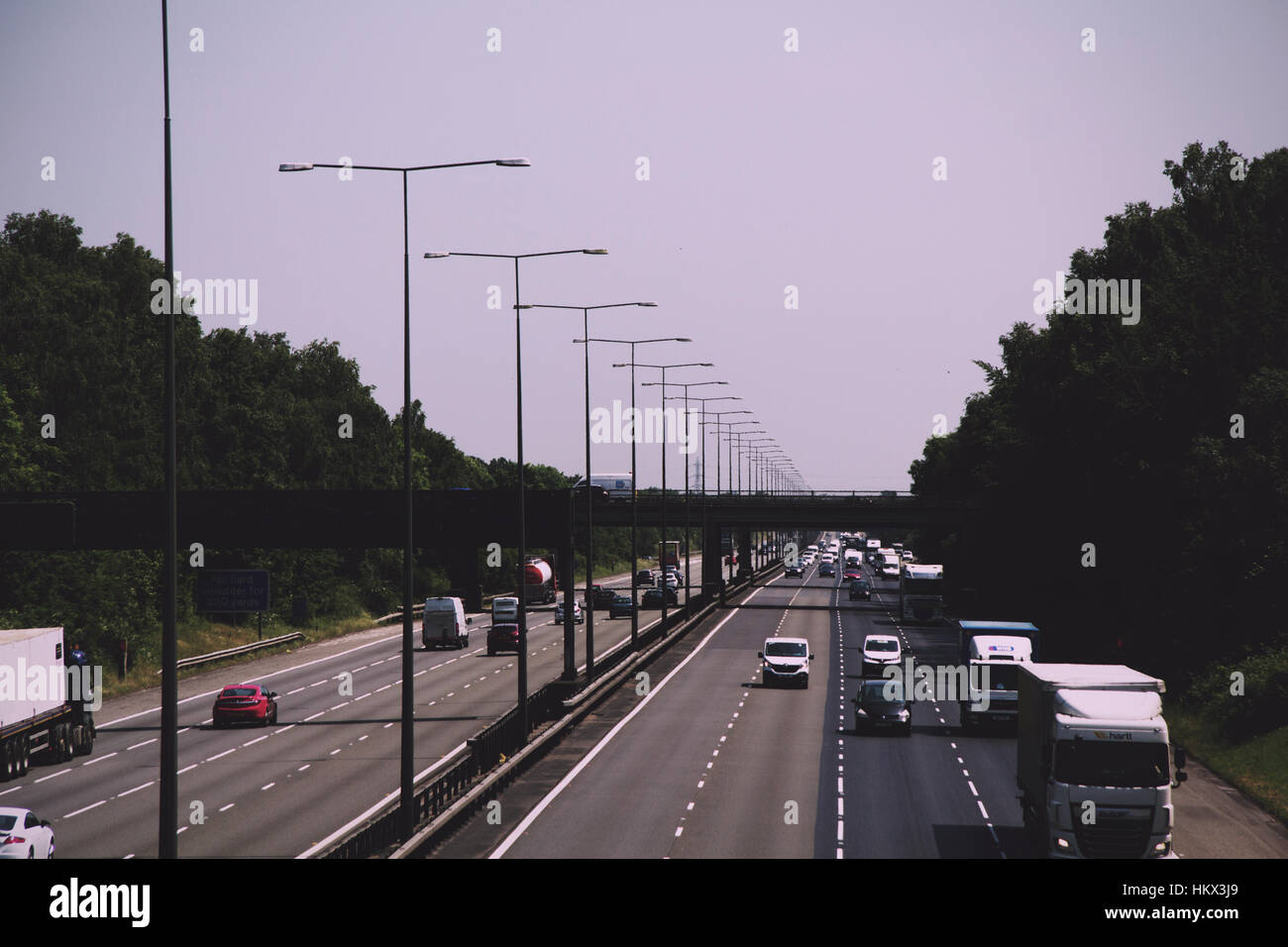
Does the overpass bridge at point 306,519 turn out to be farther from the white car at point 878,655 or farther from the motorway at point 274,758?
the white car at point 878,655

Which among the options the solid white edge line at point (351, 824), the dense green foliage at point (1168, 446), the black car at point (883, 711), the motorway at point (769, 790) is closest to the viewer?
the solid white edge line at point (351, 824)

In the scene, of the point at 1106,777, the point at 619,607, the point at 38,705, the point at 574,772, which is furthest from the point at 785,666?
the point at 619,607

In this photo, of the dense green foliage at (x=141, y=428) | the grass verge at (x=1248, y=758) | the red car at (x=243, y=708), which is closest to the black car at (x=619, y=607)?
A: the dense green foliage at (x=141, y=428)

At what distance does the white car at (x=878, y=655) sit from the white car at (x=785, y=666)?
2.38 meters

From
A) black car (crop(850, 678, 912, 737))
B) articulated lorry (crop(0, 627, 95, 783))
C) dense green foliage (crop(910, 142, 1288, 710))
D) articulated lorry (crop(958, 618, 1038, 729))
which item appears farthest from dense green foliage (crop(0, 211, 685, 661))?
dense green foliage (crop(910, 142, 1288, 710))

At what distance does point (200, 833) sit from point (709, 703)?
28.4m

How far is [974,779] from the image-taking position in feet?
139

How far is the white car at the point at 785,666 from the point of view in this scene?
66812 mm

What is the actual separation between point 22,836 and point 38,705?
20824 mm

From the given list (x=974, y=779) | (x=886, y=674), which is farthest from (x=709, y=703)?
(x=974, y=779)

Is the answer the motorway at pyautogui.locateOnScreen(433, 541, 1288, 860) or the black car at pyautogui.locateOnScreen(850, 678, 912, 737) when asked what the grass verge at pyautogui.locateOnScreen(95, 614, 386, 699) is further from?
the black car at pyautogui.locateOnScreen(850, 678, 912, 737)

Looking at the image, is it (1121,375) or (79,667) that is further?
(1121,375)

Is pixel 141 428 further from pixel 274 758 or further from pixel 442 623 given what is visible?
pixel 274 758
